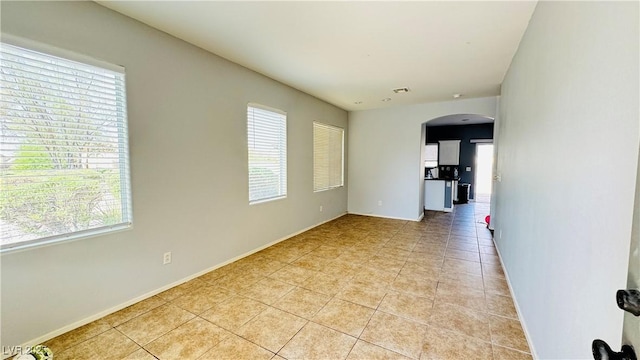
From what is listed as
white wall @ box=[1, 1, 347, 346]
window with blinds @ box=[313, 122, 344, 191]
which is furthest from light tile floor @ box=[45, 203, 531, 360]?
window with blinds @ box=[313, 122, 344, 191]

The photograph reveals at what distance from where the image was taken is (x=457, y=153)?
352 inches

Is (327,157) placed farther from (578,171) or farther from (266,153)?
(578,171)

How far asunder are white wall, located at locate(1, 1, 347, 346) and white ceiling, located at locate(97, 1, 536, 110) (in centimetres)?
23

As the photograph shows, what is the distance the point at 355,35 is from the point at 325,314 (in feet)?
8.46

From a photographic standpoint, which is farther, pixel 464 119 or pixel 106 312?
pixel 464 119

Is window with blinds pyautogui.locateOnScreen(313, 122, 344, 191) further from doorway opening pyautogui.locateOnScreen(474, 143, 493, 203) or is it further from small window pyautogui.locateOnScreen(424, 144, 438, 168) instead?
doorway opening pyautogui.locateOnScreen(474, 143, 493, 203)

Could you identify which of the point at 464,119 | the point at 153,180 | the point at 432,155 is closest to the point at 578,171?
the point at 153,180

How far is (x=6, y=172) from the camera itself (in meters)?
1.74

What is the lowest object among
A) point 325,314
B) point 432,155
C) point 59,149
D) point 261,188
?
point 325,314

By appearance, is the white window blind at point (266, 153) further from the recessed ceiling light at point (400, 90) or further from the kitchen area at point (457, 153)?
the kitchen area at point (457, 153)

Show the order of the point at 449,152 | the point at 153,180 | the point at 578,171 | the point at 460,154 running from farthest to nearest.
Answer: the point at 449,152, the point at 460,154, the point at 153,180, the point at 578,171

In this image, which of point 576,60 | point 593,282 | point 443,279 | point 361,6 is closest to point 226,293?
point 443,279

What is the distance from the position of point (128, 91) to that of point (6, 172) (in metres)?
1.00

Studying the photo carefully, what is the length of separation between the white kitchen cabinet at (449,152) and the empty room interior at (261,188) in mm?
5682
